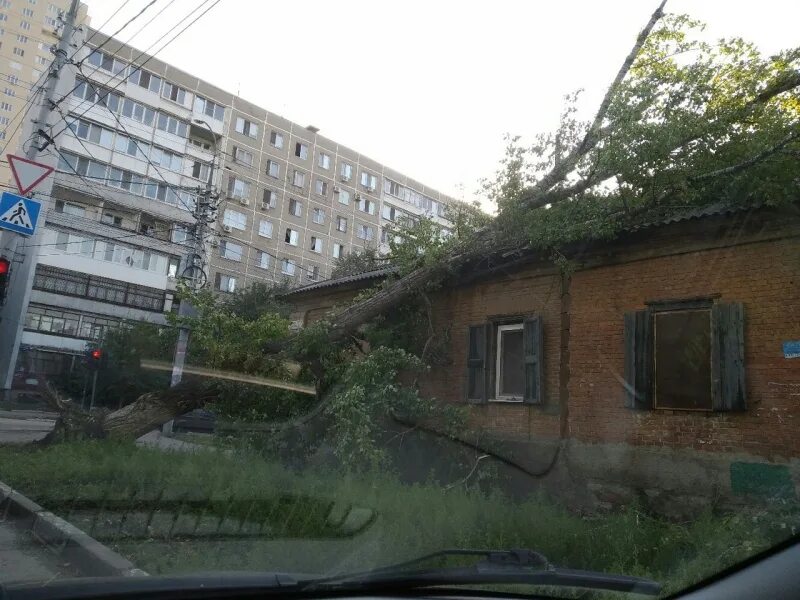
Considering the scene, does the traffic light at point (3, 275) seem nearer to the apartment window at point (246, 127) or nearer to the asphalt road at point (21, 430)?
the asphalt road at point (21, 430)

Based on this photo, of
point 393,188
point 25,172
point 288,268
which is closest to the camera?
point 25,172

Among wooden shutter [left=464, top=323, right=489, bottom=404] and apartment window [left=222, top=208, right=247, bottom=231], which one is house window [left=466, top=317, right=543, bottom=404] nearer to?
wooden shutter [left=464, top=323, right=489, bottom=404]

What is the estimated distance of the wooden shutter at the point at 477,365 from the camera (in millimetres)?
10023

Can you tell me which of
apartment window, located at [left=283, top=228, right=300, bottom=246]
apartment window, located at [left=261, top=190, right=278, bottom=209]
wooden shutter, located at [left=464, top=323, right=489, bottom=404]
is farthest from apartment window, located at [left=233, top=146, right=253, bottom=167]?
wooden shutter, located at [left=464, top=323, right=489, bottom=404]

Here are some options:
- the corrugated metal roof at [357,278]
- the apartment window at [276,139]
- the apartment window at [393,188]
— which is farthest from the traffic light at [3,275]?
the apartment window at [393,188]

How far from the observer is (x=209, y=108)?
3644 centimetres

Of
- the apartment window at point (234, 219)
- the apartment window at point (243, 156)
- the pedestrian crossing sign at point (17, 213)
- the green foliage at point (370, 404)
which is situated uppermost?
the apartment window at point (243, 156)

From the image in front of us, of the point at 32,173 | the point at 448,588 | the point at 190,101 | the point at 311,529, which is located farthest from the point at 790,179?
the point at 190,101

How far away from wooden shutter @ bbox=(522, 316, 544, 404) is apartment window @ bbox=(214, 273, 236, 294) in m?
31.2

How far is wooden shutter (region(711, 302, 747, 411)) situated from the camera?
7.02m

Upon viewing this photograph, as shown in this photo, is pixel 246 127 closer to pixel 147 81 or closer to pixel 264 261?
pixel 147 81

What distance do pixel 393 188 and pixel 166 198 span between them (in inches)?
723

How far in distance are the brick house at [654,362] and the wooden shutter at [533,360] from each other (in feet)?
0.06

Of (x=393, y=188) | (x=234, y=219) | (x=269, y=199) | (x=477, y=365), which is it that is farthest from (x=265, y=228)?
(x=477, y=365)
